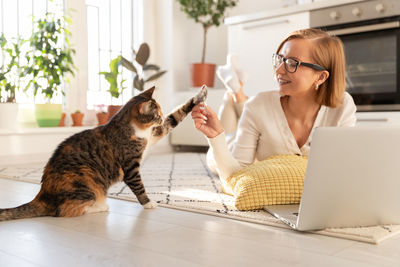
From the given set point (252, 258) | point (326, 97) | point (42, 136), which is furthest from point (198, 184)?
point (42, 136)

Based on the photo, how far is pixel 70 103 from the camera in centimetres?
455

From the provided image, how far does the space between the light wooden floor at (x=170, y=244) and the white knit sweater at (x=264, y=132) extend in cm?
36

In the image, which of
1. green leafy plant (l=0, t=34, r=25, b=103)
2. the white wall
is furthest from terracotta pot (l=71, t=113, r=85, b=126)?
the white wall

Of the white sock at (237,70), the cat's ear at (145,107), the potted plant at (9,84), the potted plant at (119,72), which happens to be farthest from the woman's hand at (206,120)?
the potted plant at (119,72)

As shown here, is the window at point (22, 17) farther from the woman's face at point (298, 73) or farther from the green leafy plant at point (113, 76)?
the woman's face at point (298, 73)

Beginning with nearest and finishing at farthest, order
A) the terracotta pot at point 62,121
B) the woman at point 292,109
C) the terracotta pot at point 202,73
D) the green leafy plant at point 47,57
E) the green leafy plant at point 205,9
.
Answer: the woman at point 292,109, the green leafy plant at point 47,57, the terracotta pot at point 62,121, the green leafy plant at point 205,9, the terracotta pot at point 202,73

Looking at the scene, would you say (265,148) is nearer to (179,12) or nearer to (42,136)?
(42,136)

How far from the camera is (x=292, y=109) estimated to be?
2.05 m

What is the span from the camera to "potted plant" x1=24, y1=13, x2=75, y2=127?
4.01m

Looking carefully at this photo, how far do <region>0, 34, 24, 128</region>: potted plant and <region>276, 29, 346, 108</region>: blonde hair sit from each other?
111 inches

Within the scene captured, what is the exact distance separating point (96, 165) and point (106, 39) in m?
3.46

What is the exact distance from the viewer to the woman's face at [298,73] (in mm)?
1854

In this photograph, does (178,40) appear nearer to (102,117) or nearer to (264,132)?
(102,117)

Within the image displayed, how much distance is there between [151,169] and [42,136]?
139 cm
